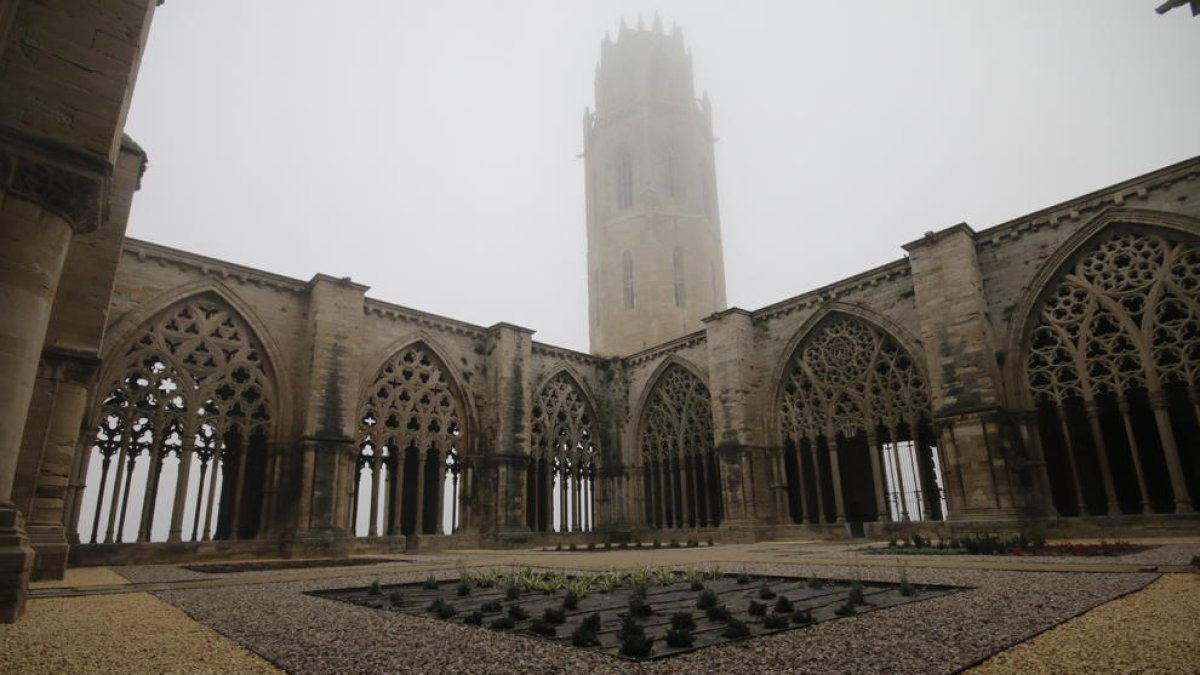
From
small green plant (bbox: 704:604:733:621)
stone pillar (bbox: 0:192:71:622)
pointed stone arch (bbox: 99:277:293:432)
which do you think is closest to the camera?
small green plant (bbox: 704:604:733:621)

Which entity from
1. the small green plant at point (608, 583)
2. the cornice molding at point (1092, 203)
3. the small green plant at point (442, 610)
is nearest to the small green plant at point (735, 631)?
the small green plant at point (442, 610)

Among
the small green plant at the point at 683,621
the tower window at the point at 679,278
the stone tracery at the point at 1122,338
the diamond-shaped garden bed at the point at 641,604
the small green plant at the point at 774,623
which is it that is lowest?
the diamond-shaped garden bed at the point at 641,604

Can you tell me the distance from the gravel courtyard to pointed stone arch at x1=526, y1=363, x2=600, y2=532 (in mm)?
16060

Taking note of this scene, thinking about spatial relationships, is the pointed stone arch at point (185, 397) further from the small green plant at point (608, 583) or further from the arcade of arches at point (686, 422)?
the small green plant at point (608, 583)

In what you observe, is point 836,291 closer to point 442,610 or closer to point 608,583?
point 608,583

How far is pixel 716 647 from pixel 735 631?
1.07ft

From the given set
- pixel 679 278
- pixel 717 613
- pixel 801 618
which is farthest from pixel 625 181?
pixel 801 618

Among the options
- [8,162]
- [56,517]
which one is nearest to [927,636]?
[8,162]

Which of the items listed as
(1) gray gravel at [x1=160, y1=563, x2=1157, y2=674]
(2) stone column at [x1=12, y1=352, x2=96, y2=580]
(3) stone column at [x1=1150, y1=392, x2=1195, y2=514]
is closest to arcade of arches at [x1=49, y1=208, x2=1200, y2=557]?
(3) stone column at [x1=1150, y1=392, x2=1195, y2=514]

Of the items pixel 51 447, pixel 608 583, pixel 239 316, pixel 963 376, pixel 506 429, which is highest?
pixel 239 316

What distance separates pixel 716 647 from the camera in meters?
3.57

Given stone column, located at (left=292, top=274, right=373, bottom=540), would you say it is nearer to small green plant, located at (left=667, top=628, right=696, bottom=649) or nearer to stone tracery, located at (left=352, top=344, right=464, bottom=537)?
stone tracery, located at (left=352, top=344, right=464, bottom=537)

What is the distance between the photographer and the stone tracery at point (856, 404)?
16906mm

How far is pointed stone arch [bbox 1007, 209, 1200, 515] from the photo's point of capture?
1280 cm
